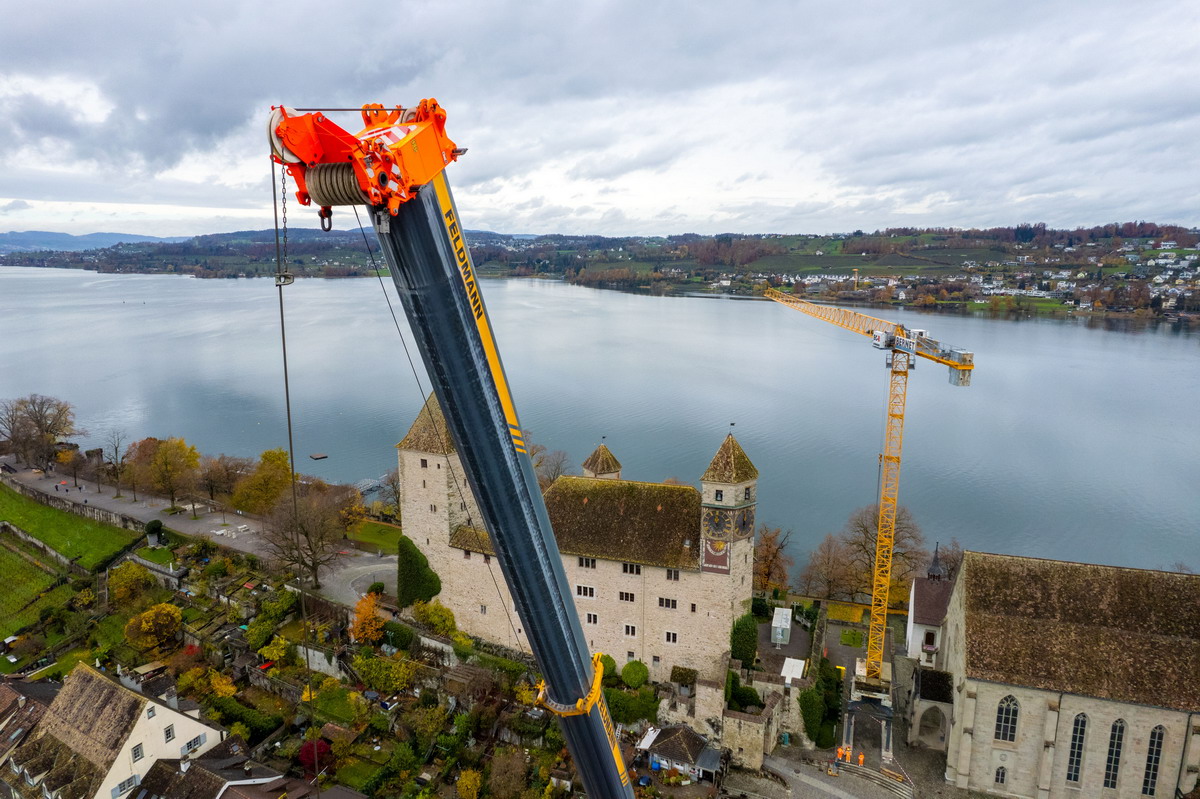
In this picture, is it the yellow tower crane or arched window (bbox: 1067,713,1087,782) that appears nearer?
arched window (bbox: 1067,713,1087,782)

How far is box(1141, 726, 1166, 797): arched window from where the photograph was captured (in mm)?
19875

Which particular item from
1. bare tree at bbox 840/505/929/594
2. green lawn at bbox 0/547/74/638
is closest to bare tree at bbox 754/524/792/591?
bare tree at bbox 840/505/929/594

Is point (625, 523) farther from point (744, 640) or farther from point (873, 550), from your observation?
point (873, 550)

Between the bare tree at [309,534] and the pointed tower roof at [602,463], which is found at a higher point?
the pointed tower roof at [602,463]

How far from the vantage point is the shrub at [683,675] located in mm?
24703

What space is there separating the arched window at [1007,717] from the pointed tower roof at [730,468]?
383 inches

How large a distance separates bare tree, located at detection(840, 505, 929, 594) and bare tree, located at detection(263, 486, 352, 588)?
25445 millimetres

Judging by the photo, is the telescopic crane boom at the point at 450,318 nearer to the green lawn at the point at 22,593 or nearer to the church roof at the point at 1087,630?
the church roof at the point at 1087,630

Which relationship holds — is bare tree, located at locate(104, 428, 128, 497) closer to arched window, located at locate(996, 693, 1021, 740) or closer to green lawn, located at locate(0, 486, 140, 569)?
→ green lawn, located at locate(0, 486, 140, 569)

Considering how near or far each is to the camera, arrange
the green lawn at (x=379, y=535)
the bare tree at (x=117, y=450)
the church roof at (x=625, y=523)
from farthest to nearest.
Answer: the bare tree at (x=117, y=450) → the green lawn at (x=379, y=535) → the church roof at (x=625, y=523)

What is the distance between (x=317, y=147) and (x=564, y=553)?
21582 mm

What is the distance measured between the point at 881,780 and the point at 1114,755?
6.52m

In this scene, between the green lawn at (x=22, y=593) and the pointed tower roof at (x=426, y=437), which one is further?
the green lawn at (x=22, y=593)

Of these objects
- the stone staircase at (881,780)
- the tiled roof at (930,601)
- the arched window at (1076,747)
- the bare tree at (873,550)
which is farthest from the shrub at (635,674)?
the bare tree at (873,550)
